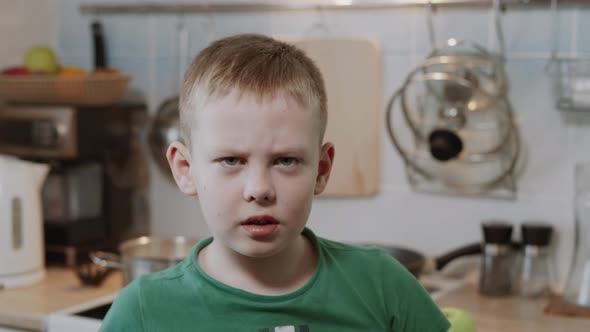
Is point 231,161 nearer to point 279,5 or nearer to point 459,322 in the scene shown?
point 459,322

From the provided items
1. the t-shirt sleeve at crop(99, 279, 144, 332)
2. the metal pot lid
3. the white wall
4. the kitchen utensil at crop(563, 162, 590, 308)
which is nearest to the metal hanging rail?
the white wall

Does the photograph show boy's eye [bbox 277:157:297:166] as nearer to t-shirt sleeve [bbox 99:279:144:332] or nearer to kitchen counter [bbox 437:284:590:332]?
t-shirt sleeve [bbox 99:279:144:332]

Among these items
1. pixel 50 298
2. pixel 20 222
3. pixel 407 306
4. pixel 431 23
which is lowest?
pixel 50 298

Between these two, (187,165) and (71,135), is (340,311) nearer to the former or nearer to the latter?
(187,165)

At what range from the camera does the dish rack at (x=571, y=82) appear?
5.68ft

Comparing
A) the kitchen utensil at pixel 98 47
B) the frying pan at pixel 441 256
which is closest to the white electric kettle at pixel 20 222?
the kitchen utensil at pixel 98 47

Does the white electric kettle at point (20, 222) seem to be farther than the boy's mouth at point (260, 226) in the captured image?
Result: Yes

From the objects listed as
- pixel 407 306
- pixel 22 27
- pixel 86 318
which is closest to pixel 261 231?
pixel 407 306

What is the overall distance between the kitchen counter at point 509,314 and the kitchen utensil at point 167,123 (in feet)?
2.59

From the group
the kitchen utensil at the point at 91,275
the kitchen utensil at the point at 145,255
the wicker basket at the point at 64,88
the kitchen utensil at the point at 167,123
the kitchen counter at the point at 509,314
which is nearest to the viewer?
the kitchen counter at the point at 509,314

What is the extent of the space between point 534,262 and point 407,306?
0.83 metres

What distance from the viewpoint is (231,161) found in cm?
95

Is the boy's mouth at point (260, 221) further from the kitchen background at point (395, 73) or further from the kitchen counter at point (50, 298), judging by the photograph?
the kitchen background at point (395, 73)

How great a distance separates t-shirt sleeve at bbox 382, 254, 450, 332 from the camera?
1055mm
